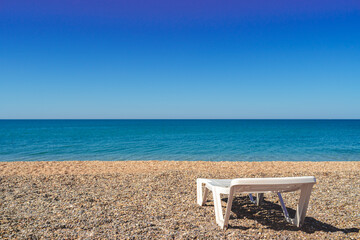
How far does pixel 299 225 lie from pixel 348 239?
66cm

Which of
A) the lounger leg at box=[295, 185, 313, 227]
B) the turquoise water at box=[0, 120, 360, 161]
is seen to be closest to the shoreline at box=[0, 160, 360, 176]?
the turquoise water at box=[0, 120, 360, 161]

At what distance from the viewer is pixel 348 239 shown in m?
3.49

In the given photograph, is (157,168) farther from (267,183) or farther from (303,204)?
(267,183)

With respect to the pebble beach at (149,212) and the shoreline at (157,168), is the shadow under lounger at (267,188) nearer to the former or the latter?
the pebble beach at (149,212)

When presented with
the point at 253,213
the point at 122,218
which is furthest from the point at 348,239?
the point at 122,218

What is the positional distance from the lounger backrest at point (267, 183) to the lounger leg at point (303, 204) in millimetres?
127

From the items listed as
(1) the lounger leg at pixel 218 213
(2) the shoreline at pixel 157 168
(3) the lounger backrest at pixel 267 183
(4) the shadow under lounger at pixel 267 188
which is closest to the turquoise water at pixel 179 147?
(2) the shoreline at pixel 157 168

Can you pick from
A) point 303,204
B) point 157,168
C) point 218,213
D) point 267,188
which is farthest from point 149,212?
point 157,168

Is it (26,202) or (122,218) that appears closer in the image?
(122,218)

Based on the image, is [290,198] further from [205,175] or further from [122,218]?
[122,218]

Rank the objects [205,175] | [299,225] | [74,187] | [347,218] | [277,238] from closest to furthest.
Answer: [277,238], [299,225], [347,218], [74,187], [205,175]

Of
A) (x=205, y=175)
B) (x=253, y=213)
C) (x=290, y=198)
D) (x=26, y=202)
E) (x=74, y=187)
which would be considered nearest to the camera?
(x=253, y=213)

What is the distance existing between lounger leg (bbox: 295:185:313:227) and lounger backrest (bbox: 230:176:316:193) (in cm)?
13

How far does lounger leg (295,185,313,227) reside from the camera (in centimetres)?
379
